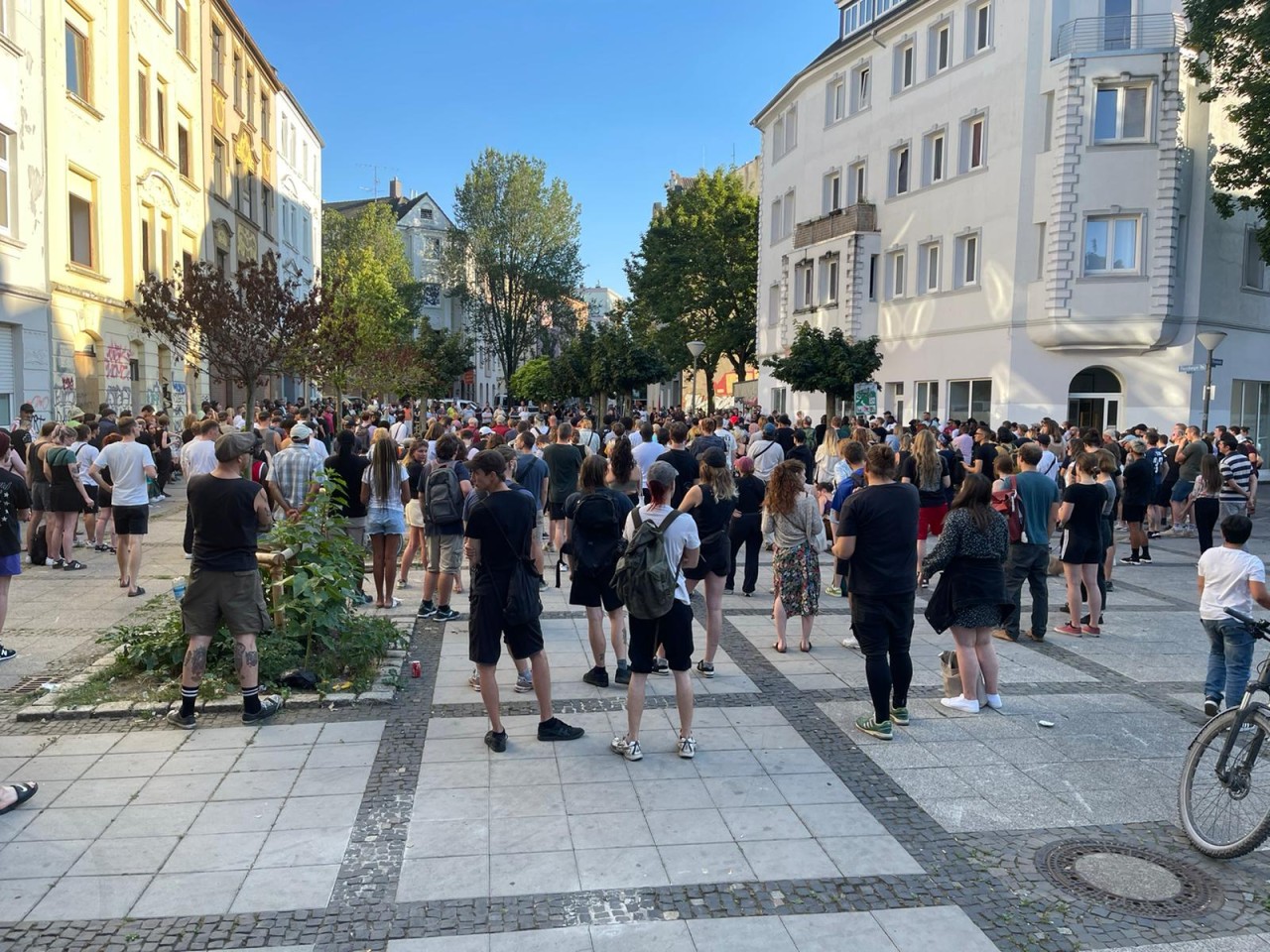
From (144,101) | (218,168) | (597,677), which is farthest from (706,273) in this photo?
(597,677)

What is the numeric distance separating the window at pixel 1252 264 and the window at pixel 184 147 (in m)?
30.1

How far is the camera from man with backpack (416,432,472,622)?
357 inches

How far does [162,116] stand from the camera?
2628cm

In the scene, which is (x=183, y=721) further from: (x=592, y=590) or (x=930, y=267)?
(x=930, y=267)

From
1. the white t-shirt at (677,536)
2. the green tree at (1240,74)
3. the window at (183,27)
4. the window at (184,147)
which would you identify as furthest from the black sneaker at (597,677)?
the window at (183,27)

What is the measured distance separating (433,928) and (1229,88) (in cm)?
2492

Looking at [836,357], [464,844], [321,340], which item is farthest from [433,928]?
[836,357]

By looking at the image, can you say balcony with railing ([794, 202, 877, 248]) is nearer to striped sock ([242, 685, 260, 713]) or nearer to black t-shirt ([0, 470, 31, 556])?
black t-shirt ([0, 470, 31, 556])

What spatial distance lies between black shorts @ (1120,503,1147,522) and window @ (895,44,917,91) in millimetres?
20276

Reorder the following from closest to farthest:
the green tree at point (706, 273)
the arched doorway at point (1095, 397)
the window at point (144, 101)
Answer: the window at point (144, 101) < the arched doorway at point (1095, 397) < the green tree at point (706, 273)

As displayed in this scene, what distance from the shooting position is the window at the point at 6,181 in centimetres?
1745

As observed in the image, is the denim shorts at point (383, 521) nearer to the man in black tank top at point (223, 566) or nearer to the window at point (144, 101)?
the man in black tank top at point (223, 566)

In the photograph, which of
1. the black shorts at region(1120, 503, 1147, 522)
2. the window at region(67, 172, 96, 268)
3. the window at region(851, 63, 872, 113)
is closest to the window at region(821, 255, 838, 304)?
the window at region(851, 63, 872, 113)

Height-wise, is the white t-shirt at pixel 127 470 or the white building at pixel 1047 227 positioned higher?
the white building at pixel 1047 227
